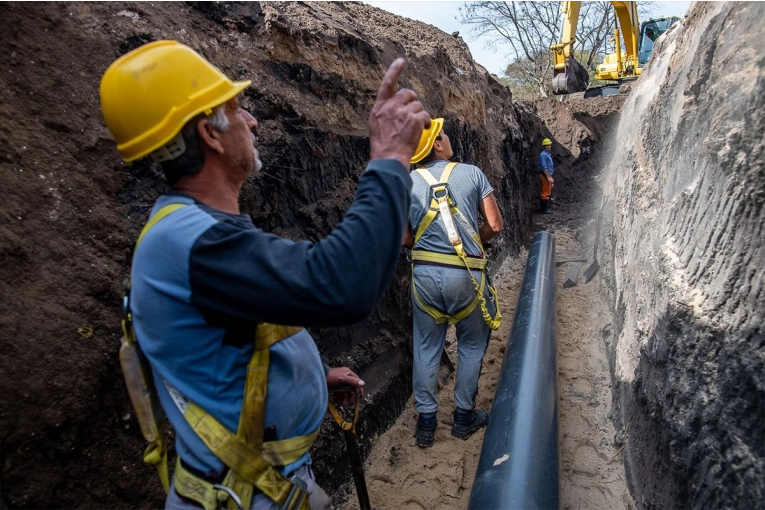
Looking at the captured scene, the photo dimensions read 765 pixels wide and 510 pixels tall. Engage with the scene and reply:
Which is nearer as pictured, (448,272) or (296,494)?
(296,494)

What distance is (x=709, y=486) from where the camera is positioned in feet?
5.10

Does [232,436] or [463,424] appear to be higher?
[232,436]

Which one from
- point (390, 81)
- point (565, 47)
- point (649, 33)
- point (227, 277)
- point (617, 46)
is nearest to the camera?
point (227, 277)

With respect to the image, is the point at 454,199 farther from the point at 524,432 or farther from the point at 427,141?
the point at 524,432

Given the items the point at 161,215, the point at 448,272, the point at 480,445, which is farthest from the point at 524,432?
the point at 161,215

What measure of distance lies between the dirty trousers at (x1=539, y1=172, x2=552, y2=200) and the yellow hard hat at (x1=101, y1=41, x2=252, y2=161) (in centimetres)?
976

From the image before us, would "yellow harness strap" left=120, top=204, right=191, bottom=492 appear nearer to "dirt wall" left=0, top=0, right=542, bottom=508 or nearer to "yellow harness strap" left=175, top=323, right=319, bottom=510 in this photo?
"yellow harness strap" left=175, top=323, right=319, bottom=510

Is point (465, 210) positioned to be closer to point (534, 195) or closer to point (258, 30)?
point (258, 30)

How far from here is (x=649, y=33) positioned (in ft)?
42.6

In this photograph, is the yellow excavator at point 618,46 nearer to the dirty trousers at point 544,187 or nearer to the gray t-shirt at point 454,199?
the dirty trousers at point 544,187

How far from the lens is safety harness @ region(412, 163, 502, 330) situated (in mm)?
2680

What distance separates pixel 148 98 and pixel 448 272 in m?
1.95

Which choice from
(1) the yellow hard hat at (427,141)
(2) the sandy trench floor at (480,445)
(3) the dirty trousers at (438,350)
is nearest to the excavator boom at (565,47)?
(2) the sandy trench floor at (480,445)

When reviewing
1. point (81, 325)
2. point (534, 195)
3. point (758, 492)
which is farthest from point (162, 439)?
point (534, 195)
